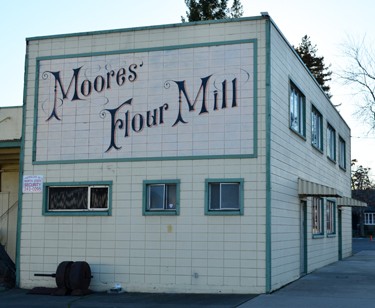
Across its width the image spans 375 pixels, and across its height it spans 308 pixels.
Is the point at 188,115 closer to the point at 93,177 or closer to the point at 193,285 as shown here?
the point at 93,177

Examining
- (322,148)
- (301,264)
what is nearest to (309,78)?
(322,148)

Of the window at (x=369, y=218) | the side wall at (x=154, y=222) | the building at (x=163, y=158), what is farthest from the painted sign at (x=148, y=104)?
the window at (x=369, y=218)

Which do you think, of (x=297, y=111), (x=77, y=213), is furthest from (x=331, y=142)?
(x=77, y=213)

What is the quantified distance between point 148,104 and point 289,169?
450cm

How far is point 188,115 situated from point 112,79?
8.06 feet

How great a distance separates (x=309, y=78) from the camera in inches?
831

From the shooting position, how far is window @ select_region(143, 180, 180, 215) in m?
15.8

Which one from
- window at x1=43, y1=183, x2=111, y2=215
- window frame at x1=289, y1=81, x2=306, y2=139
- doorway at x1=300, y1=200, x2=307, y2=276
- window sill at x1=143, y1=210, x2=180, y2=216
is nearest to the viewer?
window sill at x1=143, y1=210, x2=180, y2=216

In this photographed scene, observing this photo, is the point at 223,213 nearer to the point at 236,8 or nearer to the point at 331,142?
the point at 331,142

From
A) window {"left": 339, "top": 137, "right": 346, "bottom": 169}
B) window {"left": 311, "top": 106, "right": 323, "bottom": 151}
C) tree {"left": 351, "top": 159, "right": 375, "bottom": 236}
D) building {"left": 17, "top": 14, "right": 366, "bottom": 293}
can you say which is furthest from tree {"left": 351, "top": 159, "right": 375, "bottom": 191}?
building {"left": 17, "top": 14, "right": 366, "bottom": 293}

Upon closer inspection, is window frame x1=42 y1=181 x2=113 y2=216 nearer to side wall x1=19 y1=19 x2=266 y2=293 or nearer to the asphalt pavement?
side wall x1=19 y1=19 x2=266 y2=293

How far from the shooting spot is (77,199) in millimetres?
16672

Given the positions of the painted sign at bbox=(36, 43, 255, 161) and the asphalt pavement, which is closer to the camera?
the asphalt pavement

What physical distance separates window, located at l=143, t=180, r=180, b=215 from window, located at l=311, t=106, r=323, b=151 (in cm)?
744
